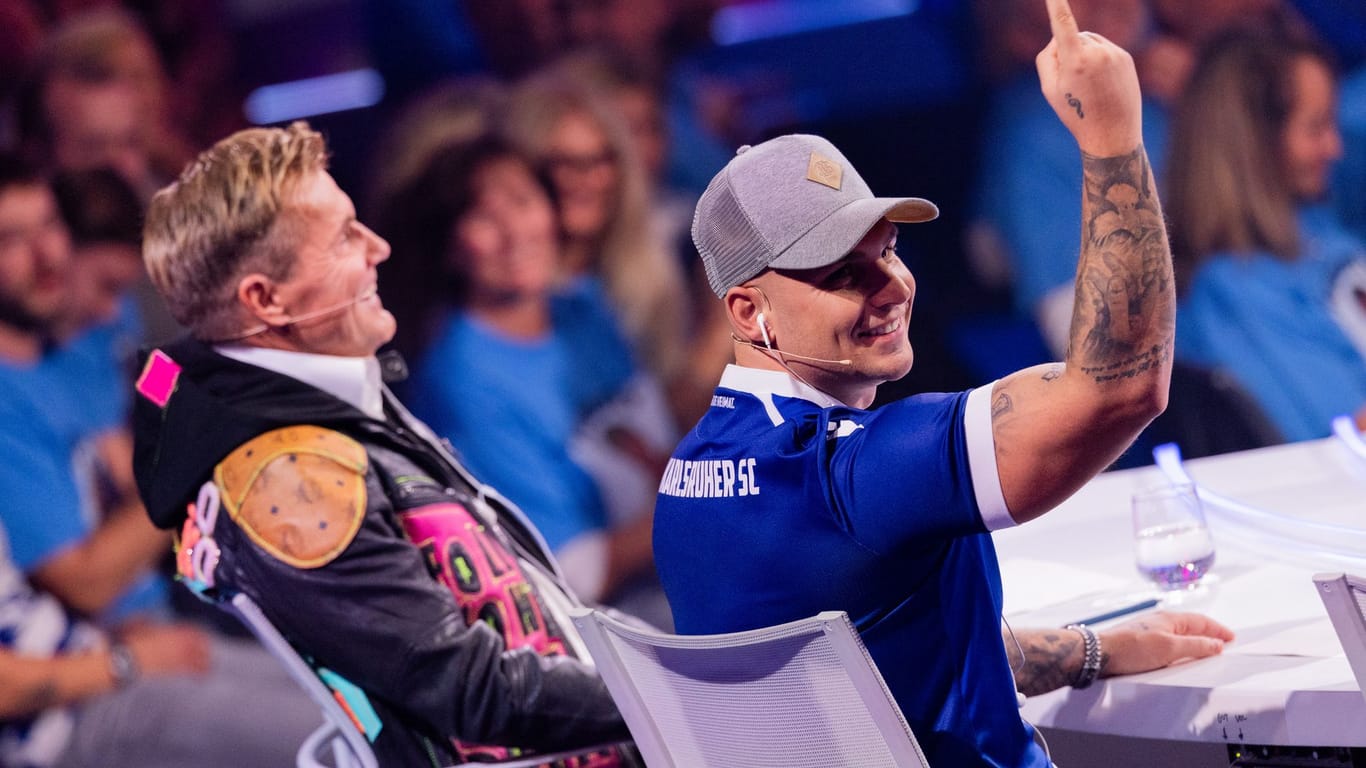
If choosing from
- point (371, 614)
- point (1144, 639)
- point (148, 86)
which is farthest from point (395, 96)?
point (1144, 639)

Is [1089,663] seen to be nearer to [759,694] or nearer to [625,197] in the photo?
[759,694]

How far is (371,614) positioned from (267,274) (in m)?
0.62

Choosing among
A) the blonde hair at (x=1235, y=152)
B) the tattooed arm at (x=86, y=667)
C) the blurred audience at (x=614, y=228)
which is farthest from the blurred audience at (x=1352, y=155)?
the tattooed arm at (x=86, y=667)

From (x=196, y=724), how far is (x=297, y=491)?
3.12 meters

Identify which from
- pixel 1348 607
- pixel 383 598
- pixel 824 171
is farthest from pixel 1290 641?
pixel 383 598

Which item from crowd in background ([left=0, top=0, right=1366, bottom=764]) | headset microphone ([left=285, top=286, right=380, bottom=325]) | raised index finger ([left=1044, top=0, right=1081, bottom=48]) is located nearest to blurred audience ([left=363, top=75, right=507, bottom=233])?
crowd in background ([left=0, top=0, right=1366, bottom=764])

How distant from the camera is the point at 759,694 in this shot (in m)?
1.33

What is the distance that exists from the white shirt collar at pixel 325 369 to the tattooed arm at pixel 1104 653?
1097 millimetres

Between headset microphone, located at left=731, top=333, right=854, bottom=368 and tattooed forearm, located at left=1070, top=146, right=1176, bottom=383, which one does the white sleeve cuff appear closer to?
tattooed forearm, located at left=1070, top=146, right=1176, bottom=383

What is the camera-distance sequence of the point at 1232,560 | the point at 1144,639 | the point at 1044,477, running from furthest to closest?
the point at 1232,560 → the point at 1144,639 → the point at 1044,477

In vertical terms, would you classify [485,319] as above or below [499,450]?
above

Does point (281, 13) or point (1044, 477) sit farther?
point (281, 13)

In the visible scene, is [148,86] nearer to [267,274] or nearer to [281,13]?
[281,13]

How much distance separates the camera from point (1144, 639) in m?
1.70
